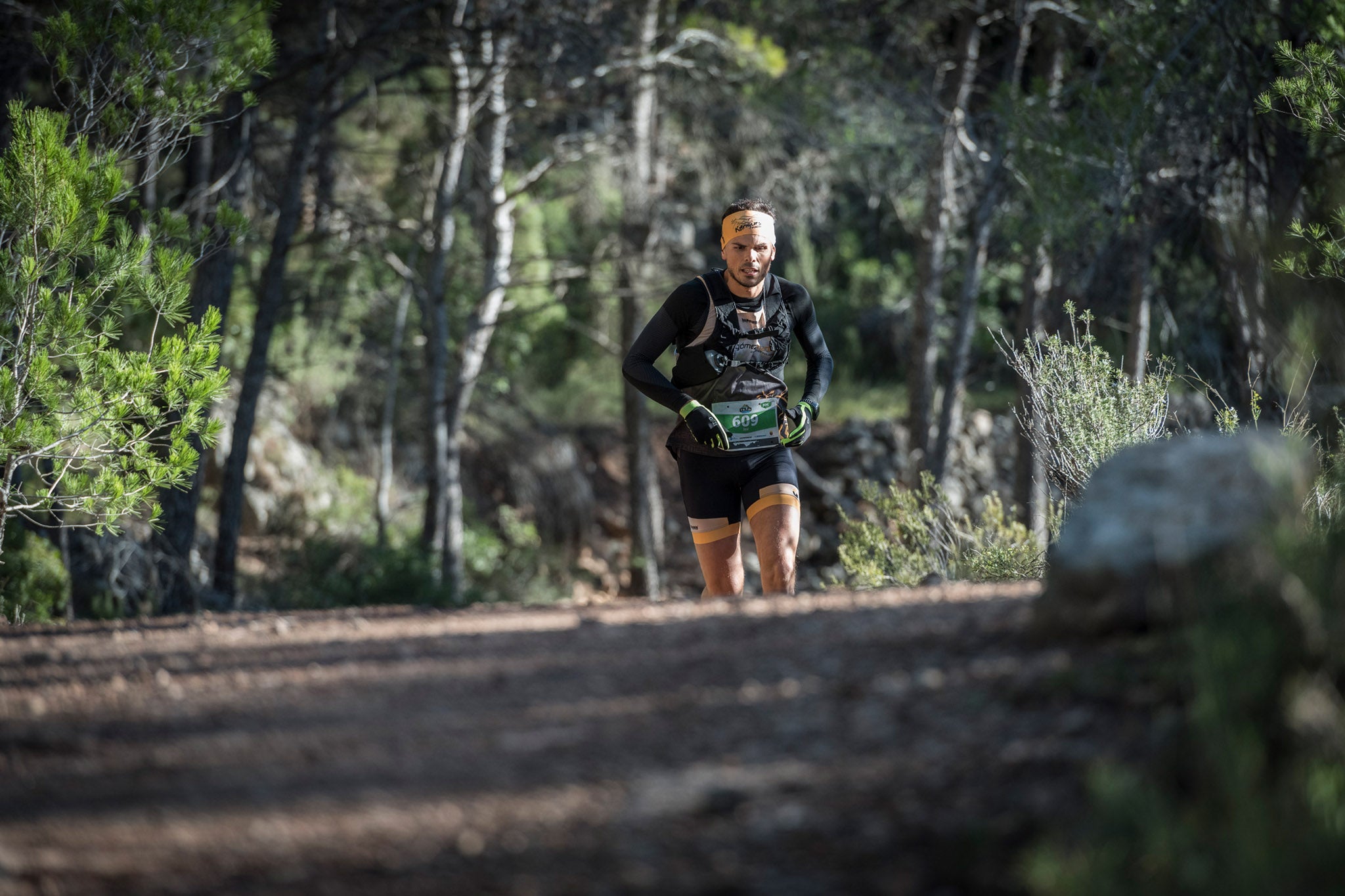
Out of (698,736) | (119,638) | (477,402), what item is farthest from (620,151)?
(698,736)

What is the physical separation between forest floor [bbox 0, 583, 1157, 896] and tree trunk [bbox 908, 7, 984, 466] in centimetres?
937

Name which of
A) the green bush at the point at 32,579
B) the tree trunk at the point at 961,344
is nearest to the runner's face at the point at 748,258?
the green bush at the point at 32,579

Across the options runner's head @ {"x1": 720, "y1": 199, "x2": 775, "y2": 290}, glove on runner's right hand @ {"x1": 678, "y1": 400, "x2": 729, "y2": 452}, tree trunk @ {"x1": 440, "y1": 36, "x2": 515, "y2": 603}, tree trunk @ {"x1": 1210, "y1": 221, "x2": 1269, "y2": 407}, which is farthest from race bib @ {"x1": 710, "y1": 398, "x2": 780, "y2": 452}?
tree trunk @ {"x1": 440, "y1": 36, "x2": 515, "y2": 603}

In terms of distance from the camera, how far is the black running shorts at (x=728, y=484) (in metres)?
4.91

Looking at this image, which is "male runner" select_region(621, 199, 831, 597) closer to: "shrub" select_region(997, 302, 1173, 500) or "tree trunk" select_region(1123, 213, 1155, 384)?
"shrub" select_region(997, 302, 1173, 500)

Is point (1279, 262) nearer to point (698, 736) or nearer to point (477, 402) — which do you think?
point (698, 736)

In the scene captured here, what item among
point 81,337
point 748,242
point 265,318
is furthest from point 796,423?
point 265,318

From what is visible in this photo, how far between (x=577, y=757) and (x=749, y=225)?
10.2ft

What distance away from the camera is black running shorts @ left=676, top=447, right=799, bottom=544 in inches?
193

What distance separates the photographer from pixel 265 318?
8.89 m

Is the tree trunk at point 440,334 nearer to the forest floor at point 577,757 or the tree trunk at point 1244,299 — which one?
the tree trunk at point 1244,299

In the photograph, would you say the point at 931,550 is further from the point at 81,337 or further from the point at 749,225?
the point at 81,337

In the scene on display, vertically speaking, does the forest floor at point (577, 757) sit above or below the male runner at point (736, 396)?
below

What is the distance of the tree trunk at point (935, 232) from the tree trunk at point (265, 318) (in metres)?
6.35
